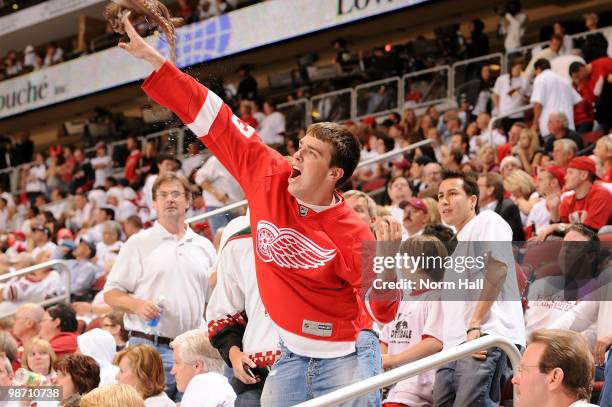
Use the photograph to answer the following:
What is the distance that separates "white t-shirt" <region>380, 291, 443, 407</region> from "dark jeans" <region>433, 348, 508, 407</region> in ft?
0.99

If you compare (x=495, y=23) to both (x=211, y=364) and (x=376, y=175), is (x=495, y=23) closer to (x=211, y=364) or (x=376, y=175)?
(x=376, y=175)

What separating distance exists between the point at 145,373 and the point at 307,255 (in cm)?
172

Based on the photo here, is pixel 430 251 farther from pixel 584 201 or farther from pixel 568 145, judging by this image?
pixel 568 145

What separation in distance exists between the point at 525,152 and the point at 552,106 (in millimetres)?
1008

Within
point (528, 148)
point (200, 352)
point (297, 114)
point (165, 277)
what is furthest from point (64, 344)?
point (297, 114)

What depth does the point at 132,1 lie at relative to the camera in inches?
136

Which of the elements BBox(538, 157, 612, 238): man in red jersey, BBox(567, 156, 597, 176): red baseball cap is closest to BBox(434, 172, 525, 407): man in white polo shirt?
BBox(538, 157, 612, 238): man in red jersey

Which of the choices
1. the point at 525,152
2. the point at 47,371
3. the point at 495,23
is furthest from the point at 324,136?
the point at 495,23

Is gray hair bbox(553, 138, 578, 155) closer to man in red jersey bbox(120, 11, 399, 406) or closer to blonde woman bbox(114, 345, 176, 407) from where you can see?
blonde woman bbox(114, 345, 176, 407)

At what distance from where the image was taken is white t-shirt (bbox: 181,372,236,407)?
4711 millimetres

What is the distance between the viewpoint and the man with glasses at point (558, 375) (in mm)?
3318

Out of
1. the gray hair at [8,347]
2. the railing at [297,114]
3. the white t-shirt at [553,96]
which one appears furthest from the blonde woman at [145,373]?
the railing at [297,114]

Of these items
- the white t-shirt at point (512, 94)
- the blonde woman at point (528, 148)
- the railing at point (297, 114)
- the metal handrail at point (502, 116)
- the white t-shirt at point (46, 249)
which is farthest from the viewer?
the railing at point (297, 114)

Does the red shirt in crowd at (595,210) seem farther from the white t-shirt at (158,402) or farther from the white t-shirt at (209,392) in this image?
the white t-shirt at (158,402)
